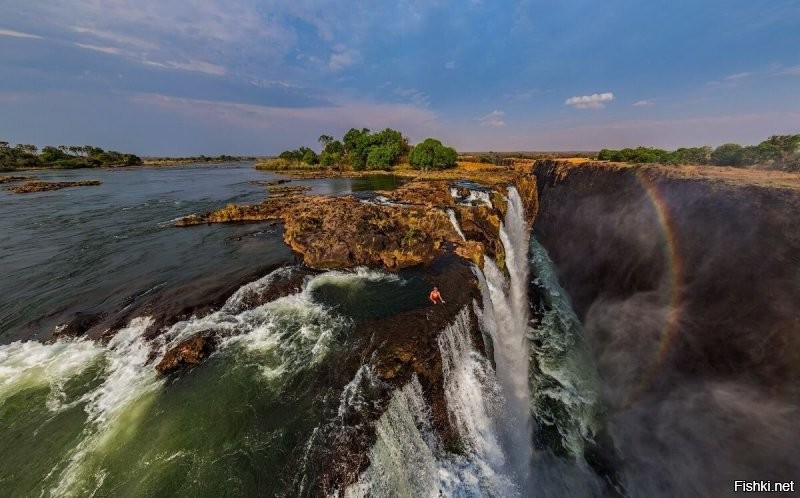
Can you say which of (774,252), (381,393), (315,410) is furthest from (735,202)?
(315,410)

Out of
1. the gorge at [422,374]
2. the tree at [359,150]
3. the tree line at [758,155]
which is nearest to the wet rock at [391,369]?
the gorge at [422,374]

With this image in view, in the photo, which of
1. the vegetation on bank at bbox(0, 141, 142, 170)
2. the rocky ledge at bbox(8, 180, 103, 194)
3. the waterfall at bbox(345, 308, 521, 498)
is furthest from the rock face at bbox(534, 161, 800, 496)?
the vegetation on bank at bbox(0, 141, 142, 170)

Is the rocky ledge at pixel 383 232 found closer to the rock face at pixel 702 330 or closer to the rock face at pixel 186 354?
the rock face at pixel 186 354

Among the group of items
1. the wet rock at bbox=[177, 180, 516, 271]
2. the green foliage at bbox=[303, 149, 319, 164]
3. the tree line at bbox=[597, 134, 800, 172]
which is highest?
the green foliage at bbox=[303, 149, 319, 164]

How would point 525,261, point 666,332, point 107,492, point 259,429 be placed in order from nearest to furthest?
point 107,492, point 259,429, point 666,332, point 525,261

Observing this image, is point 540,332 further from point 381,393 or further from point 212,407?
point 212,407

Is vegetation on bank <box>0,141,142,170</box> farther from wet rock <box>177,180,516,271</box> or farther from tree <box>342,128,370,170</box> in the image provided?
wet rock <box>177,180,516,271</box>
